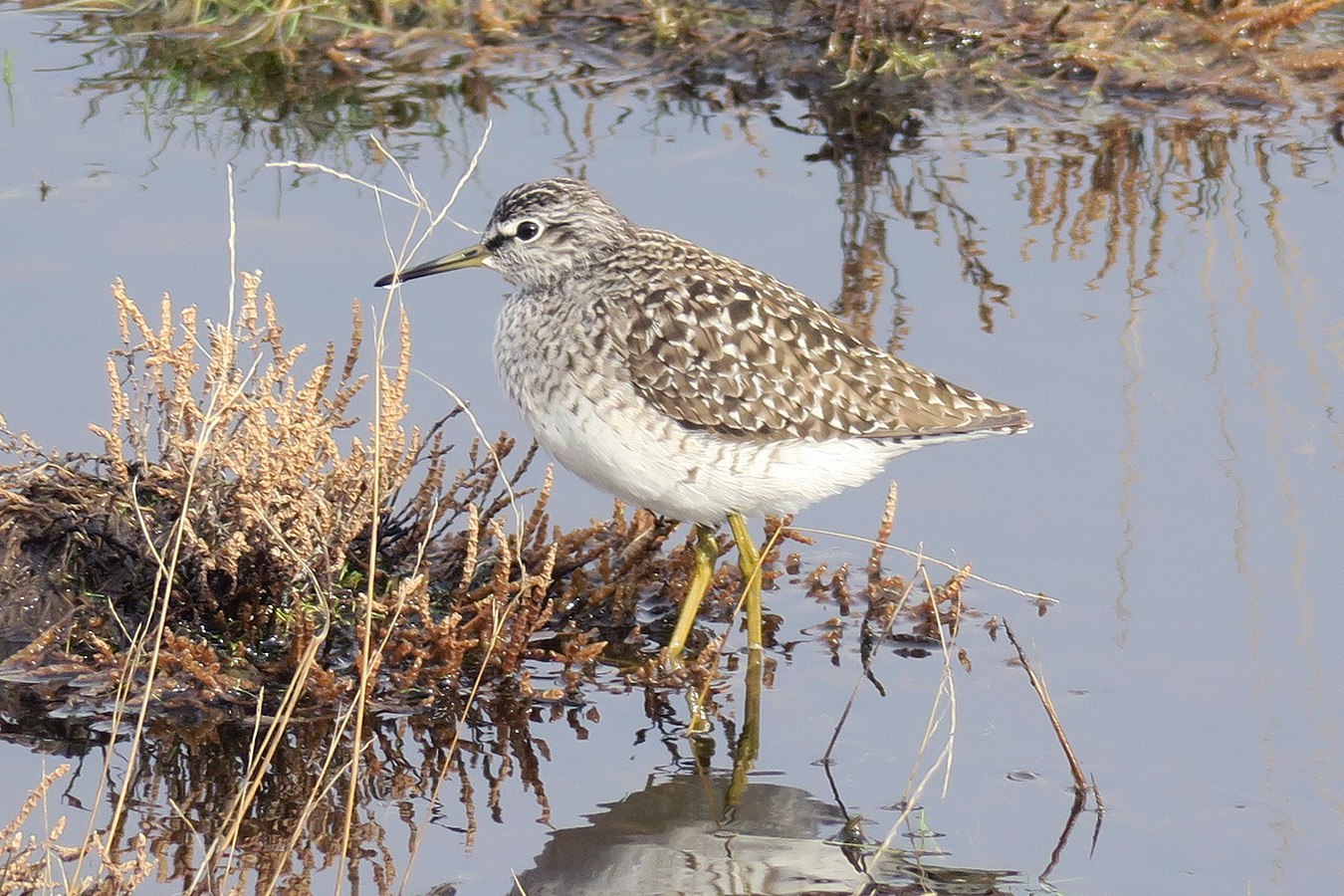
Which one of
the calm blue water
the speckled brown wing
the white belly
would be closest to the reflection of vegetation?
the calm blue water

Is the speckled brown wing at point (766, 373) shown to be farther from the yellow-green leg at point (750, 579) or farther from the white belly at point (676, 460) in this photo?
the yellow-green leg at point (750, 579)

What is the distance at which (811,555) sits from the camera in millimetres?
7355

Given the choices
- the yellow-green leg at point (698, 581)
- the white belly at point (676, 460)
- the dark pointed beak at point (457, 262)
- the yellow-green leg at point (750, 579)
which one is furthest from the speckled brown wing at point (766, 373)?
the dark pointed beak at point (457, 262)

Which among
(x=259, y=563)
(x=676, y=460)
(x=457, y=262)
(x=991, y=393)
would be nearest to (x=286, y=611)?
(x=259, y=563)

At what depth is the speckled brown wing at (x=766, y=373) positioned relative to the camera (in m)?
6.22

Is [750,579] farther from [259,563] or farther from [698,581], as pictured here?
[259,563]

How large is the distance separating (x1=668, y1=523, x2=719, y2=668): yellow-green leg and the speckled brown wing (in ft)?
1.90

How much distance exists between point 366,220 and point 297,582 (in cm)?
304

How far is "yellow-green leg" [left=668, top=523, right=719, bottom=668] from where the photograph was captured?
6551mm

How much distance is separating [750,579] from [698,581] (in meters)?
0.26

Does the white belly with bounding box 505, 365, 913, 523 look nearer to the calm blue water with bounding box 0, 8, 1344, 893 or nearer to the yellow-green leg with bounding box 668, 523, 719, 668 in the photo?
the yellow-green leg with bounding box 668, 523, 719, 668

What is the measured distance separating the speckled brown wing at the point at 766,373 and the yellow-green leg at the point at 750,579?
1.30ft

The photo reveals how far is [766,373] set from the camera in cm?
629

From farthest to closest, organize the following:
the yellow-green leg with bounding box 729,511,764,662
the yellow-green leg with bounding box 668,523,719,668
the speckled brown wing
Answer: the yellow-green leg with bounding box 668,523,719,668 < the yellow-green leg with bounding box 729,511,764,662 < the speckled brown wing
